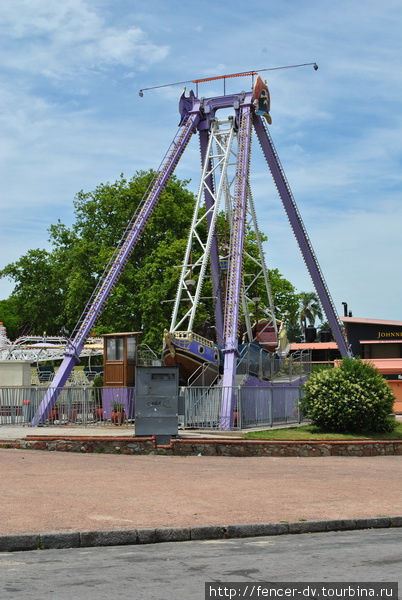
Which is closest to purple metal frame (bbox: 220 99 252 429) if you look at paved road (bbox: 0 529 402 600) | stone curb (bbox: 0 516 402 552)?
stone curb (bbox: 0 516 402 552)

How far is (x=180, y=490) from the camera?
43.5 feet

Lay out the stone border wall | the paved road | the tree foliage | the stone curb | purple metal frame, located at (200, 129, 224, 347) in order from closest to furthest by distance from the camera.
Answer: the paved road < the stone curb < the stone border wall < purple metal frame, located at (200, 129, 224, 347) < the tree foliage

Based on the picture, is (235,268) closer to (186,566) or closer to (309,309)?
(186,566)

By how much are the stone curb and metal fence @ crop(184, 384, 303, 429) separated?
1264 centimetres

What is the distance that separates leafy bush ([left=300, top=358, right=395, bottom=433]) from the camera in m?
23.0

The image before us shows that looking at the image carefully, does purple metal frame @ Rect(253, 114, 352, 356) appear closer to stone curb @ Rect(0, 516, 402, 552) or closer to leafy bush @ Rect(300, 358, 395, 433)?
leafy bush @ Rect(300, 358, 395, 433)

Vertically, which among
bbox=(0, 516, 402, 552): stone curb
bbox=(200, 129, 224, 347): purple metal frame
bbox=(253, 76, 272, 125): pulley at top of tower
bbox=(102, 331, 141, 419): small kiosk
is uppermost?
bbox=(253, 76, 272, 125): pulley at top of tower

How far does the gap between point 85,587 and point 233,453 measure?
13177 mm

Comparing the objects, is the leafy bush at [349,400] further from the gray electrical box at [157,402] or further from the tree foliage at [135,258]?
the tree foliage at [135,258]

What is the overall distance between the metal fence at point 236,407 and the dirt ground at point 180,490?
4.22m

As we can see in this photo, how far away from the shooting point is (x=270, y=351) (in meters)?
38.4

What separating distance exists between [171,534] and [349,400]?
14213mm

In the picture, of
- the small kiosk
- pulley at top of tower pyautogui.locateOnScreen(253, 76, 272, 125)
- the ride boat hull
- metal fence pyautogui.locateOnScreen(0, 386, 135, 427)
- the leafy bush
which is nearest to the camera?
the leafy bush

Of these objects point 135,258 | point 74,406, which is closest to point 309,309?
point 135,258
